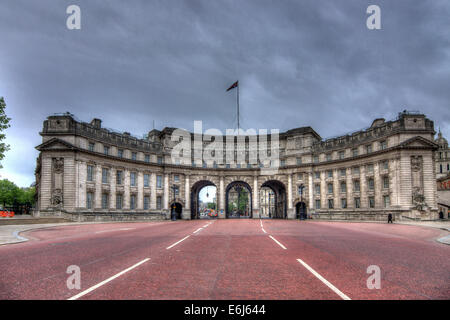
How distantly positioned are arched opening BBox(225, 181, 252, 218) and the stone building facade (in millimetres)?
2500

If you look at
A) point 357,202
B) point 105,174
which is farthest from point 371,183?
point 105,174

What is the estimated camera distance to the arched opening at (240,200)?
66.4 metres

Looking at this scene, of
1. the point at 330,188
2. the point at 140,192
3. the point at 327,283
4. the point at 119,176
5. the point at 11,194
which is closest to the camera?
the point at 327,283

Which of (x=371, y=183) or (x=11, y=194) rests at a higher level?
(x=371, y=183)

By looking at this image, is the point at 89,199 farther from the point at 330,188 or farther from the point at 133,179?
the point at 330,188

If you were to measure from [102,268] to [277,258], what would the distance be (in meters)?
4.96

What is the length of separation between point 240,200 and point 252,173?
52.6 meters

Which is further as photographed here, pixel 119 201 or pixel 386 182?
pixel 119 201

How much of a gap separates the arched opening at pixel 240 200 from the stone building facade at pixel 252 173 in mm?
2500

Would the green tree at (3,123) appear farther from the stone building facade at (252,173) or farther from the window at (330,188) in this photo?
the window at (330,188)

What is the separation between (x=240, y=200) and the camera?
114 metres

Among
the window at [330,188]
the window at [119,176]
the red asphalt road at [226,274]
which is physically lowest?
the red asphalt road at [226,274]

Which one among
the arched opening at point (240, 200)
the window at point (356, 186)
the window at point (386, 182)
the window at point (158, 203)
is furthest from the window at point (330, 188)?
the window at point (158, 203)
